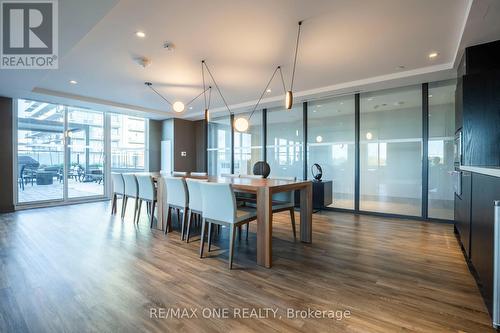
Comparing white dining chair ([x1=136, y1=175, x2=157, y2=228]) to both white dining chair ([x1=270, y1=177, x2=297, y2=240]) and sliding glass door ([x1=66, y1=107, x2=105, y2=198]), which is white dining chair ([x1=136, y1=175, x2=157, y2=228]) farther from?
sliding glass door ([x1=66, y1=107, x2=105, y2=198])

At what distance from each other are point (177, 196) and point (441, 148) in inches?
182

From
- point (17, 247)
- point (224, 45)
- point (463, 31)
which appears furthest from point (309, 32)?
point (17, 247)

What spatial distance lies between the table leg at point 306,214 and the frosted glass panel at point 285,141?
2719 mm

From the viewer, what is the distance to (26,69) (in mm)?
3570

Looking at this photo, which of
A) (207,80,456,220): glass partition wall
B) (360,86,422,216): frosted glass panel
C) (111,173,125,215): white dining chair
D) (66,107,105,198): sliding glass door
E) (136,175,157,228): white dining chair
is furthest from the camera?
(66,107,105,198): sliding glass door

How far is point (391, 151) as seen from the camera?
4.78 meters

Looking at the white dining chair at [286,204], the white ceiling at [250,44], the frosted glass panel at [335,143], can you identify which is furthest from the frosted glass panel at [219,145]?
the white dining chair at [286,204]

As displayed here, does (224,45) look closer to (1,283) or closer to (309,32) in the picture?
(309,32)

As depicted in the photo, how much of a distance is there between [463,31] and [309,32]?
168 cm

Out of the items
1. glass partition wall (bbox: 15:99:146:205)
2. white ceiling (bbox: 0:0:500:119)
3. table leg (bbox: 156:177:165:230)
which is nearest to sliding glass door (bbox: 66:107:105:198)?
glass partition wall (bbox: 15:99:146:205)

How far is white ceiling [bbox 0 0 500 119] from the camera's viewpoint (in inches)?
93.4

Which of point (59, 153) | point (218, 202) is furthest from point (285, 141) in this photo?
point (59, 153)

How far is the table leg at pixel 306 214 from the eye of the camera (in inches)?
126

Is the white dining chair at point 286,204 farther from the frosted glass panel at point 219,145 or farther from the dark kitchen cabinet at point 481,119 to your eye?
the frosted glass panel at point 219,145
